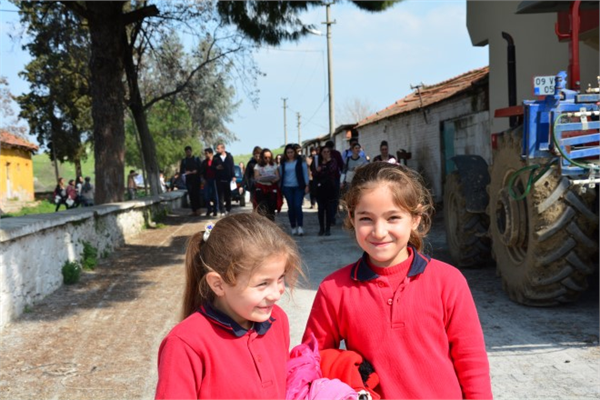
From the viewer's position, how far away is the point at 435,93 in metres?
18.4

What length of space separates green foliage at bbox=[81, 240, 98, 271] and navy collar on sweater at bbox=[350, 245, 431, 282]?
7.27 meters

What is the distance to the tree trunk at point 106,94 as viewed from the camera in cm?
1266

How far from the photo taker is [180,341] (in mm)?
1979

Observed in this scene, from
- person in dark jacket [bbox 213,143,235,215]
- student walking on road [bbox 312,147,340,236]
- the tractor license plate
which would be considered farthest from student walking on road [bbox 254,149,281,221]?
the tractor license plate

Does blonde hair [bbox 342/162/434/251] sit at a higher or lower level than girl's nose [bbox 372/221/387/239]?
higher

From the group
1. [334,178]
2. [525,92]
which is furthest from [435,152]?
[525,92]

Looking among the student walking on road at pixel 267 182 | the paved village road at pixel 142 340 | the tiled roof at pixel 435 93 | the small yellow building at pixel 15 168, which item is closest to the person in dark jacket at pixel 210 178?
the student walking on road at pixel 267 182

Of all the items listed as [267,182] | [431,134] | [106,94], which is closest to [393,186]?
[267,182]

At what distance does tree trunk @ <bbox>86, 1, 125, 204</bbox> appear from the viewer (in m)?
12.7

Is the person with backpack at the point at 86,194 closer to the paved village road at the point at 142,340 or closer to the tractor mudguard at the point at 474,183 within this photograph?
the paved village road at the point at 142,340

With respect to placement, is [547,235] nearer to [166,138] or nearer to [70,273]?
[70,273]

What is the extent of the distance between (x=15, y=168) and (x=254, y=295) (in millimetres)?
42963

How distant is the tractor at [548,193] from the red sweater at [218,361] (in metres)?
3.36

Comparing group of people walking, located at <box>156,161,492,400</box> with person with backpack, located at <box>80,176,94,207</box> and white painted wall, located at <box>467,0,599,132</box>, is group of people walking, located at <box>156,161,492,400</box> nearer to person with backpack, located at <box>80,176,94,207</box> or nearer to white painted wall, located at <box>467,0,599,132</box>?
white painted wall, located at <box>467,0,599,132</box>
